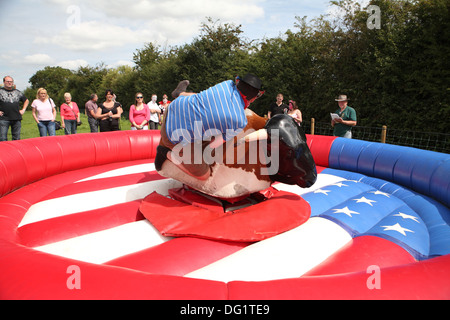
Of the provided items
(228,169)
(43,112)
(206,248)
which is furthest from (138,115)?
(206,248)

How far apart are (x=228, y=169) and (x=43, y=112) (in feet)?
13.6

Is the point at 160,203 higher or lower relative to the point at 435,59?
lower

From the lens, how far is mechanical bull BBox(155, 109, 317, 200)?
1.87 metres

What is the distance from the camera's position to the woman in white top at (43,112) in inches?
189

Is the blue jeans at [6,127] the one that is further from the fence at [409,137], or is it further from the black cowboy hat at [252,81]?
the fence at [409,137]

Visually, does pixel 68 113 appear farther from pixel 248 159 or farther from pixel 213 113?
pixel 213 113

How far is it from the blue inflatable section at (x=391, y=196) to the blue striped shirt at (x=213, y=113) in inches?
37.1

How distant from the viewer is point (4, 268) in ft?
3.34

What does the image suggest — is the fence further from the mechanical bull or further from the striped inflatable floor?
the mechanical bull

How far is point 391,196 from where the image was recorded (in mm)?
2572

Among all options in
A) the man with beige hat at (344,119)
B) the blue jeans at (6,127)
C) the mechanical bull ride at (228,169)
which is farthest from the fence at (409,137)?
the blue jeans at (6,127)

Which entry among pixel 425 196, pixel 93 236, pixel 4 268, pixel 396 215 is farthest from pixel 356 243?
pixel 4 268

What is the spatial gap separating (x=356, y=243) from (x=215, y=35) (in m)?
15.3
